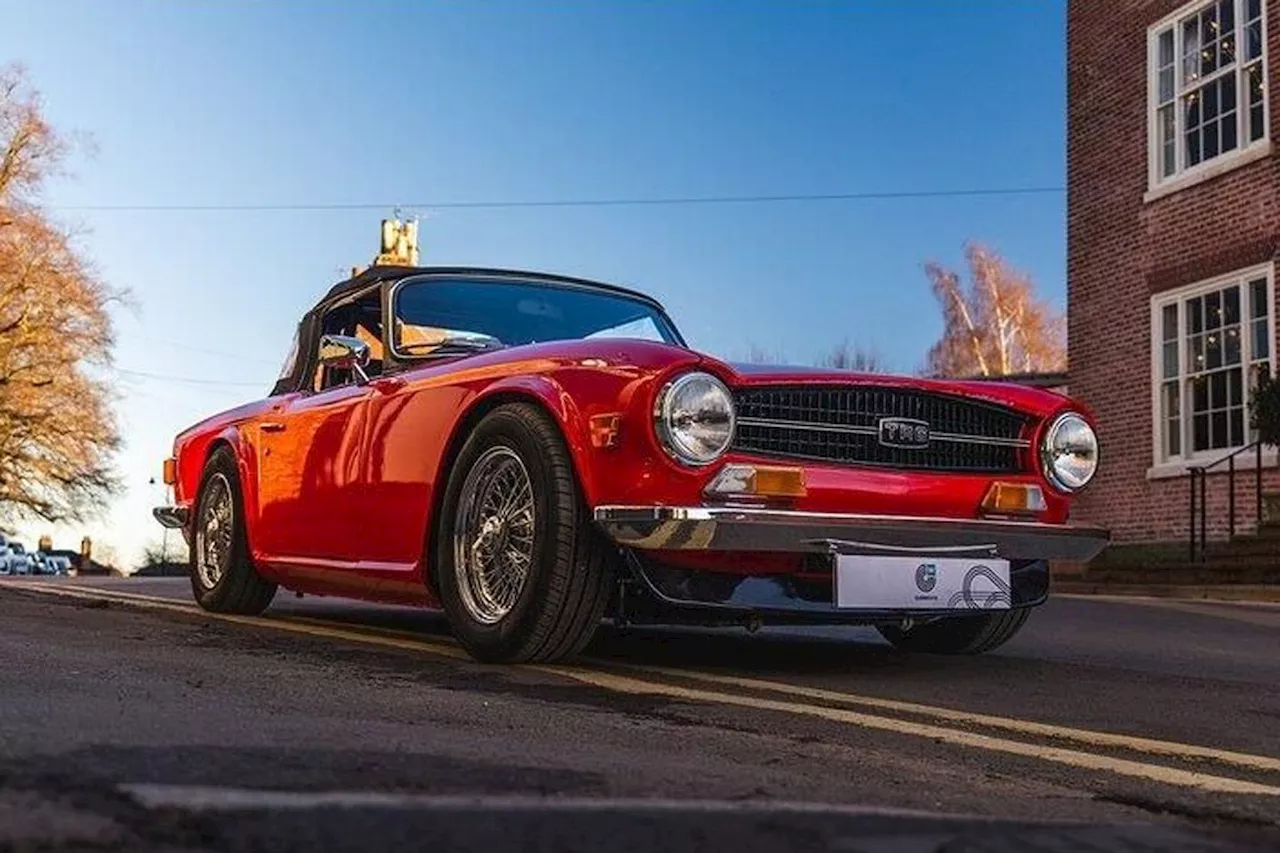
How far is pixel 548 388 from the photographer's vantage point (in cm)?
437

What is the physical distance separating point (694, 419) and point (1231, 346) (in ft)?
37.5

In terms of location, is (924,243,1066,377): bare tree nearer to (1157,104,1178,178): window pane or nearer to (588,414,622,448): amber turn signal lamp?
(1157,104,1178,178): window pane

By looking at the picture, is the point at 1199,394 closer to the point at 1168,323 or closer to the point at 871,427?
the point at 1168,323

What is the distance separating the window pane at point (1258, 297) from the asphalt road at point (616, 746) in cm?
912

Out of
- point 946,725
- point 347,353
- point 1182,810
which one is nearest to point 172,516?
point 347,353

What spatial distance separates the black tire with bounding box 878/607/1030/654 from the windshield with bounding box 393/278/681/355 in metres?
1.61

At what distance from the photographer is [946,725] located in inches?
137

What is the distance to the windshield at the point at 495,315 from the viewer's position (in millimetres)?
5602

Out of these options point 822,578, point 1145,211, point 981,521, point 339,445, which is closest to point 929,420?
point 981,521

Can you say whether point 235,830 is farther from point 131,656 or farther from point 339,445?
point 339,445

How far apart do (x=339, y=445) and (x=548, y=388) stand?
148cm

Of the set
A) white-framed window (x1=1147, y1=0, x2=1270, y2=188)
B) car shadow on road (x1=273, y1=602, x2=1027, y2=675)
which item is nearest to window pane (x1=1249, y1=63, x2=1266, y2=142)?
white-framed window (x1=1147, y1=0, x2=1270, y2=188)

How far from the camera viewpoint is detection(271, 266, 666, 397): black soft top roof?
19.3 feet

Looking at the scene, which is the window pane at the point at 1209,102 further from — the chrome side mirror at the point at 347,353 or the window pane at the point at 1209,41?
the chrome side mirror at the point at 347,353
